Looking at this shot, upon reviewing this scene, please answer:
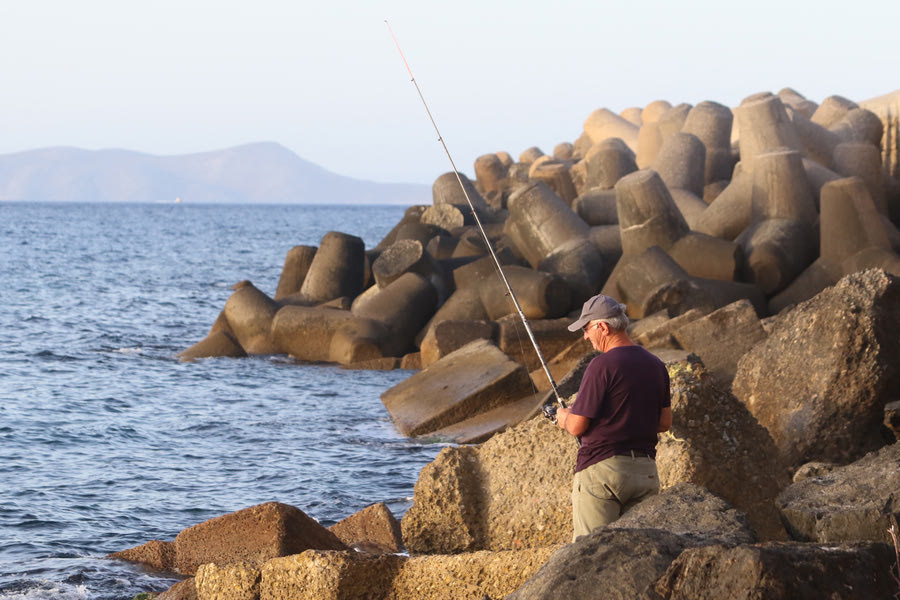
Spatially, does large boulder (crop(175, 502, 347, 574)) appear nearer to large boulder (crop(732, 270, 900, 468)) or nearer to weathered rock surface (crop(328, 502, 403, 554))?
weathered rock surface (crop(328, 502, 403, 554))

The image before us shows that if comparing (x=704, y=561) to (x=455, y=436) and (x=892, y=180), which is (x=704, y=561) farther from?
(x=892, y=180)

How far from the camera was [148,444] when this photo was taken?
1197cm

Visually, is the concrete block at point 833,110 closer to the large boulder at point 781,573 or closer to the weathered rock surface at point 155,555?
the weathered rock surface at point 155,555

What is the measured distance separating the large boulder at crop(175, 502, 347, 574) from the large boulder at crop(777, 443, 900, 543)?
2919 mm

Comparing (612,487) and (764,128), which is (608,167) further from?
(612,487)

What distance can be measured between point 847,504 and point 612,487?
1026 millimetres

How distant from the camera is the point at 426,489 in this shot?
5.97 metres

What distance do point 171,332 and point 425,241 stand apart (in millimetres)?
6287

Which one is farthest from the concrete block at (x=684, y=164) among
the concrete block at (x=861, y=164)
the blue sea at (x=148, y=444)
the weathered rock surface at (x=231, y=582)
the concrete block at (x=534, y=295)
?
the weathered rock surface at (x=231, y=582)

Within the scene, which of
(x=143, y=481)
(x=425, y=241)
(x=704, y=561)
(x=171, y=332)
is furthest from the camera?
(x=171, y=332)

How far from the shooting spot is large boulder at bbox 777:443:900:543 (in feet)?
14.0

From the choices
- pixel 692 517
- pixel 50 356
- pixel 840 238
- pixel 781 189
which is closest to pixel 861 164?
pixel 781 189

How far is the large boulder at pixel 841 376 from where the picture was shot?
284 inches

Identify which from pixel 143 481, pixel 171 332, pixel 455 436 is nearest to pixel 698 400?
pixel 455 436
